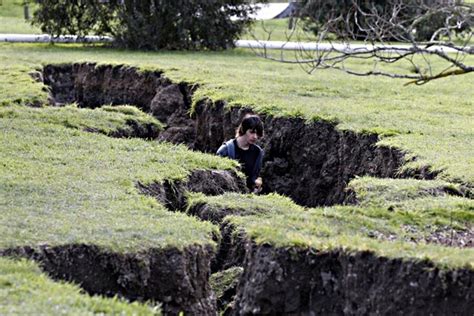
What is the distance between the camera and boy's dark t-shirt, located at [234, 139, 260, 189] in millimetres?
13500

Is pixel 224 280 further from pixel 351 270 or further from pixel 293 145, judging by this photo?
pixel 293 145

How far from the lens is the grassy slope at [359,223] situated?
26.5 ft

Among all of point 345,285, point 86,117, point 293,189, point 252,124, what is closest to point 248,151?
point 252,124

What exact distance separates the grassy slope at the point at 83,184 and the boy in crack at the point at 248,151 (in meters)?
0.49

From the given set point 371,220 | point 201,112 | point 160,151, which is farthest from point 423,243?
point 201,112

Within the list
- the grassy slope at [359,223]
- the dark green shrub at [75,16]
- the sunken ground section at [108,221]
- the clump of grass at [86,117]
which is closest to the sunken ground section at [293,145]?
the clump of grass at [86,117]

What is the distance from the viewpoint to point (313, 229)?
29.2 feet

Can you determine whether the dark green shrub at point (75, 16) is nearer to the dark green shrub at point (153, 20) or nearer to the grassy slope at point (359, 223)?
the dark green shrub at point (153, 20)

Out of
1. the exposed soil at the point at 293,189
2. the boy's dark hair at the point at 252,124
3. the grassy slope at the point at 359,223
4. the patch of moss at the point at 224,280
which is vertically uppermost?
the boy's dark hair at the point at 252,124

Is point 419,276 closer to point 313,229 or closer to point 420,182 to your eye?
point 313,229

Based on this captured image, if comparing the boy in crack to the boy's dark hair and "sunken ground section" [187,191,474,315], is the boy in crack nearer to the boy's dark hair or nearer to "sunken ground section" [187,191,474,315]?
the boy's dark hair

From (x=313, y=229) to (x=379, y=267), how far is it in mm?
1165

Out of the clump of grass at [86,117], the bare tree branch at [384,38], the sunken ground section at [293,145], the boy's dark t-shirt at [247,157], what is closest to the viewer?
the boy's dark t-shirt at [247,157]

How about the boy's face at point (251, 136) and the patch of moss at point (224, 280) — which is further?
the boy's face at point (251, 136)
